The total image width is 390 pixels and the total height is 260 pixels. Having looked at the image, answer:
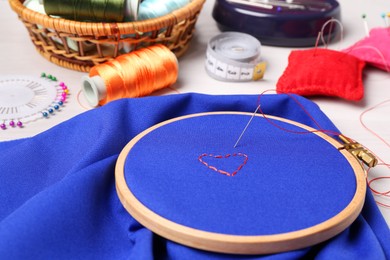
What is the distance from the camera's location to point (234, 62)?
0.90 m

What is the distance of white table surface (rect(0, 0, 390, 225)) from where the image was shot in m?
0.78

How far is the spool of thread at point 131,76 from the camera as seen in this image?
794 mm

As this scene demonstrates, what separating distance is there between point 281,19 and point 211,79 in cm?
22

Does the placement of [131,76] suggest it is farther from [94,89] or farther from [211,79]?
[211,79]

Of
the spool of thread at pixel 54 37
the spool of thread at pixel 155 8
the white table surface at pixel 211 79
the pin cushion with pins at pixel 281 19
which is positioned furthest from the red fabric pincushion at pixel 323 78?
the spool of thread at pixel 54 37

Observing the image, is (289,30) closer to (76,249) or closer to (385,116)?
(385,116)

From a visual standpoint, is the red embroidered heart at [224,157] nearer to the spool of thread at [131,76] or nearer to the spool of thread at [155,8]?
the spool of thread at [131,76]

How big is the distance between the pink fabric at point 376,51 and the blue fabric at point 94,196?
289mm

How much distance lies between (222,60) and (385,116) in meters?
0.31

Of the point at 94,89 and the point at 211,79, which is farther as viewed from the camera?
the point at 211,79

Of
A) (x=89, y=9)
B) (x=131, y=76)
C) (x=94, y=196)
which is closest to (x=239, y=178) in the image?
(x=94, y=196)

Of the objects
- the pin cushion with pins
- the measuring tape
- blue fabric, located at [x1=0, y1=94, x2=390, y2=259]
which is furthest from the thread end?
the pin cushion with pins

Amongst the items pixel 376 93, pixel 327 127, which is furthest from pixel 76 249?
pixel 376 93

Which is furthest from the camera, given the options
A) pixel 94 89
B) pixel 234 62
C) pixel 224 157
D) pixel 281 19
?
pixel 281 19
